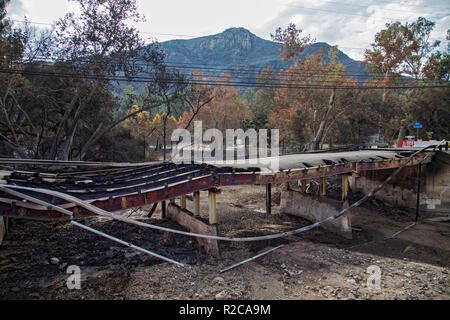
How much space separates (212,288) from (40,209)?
9.97ft

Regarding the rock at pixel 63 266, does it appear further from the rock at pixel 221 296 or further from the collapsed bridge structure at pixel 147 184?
the rock at pixel 221 296

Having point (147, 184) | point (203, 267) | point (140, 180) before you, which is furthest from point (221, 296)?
point (140, 180)

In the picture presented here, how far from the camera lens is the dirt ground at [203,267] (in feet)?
15.4

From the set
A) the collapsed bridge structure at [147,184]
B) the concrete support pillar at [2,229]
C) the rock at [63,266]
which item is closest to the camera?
the collapsed bridge structure at [147,184]

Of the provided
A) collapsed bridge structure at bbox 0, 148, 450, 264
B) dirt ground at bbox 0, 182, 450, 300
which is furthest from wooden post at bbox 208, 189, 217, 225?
dirt ground at bbox 0, 182, 450, 300

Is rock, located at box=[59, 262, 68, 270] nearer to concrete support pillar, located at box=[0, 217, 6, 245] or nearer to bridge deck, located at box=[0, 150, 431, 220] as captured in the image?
bridge deck, located at box=[0, 150, 431, 220]

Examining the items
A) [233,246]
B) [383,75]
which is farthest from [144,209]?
[383,75]

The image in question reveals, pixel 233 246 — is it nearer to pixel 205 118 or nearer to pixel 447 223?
pixel 447 223

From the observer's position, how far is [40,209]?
13.5ft

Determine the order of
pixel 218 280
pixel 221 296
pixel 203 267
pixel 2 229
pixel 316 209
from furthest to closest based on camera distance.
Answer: pixel 316 209, pixel 2 229, pixel 203 267, pixel 218 280, pixel 221 296

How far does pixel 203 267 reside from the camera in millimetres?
5648

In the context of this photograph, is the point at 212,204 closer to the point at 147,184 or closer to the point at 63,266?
the point at 147,184

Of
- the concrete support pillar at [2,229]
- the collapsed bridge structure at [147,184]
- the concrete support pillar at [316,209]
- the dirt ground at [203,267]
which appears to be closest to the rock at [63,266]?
the dirt ground at [203,267]
